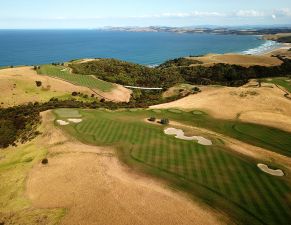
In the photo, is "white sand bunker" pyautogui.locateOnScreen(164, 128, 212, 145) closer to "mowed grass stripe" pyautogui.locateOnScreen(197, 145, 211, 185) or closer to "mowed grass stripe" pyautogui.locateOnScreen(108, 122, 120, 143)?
"mowed grass stripe" pyautogui.locateOnScreen(197, 145, 211, 185)

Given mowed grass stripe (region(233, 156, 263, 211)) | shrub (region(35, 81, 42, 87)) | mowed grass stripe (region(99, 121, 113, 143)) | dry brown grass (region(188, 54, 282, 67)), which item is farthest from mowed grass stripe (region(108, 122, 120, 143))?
dry brown grass (region(188, 54, 282, 67))

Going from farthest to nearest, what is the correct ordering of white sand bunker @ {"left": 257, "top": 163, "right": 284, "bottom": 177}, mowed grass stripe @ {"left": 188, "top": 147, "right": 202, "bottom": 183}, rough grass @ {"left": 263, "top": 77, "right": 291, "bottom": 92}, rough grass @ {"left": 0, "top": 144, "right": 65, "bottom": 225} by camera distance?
rough grass @ {"left": 263, "top": 77, "right": 291, "bottom": 92} < white sand bunker @ {"left": 257, "top": 163, "right": 284, "bottom": 177} < mowed grass stripe @ {"left": 188, "top": 147, "right": 202, "bottom": 183} < rough grass @ {"left": 0, "top": 144, "right": 65, "bottom": 225}

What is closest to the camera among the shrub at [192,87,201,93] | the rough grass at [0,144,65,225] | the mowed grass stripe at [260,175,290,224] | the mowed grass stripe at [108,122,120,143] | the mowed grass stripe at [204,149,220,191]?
the mowed grass stripe at [260,175,290,224]

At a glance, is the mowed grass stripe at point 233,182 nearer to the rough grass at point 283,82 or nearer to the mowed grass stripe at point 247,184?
the mowed grass stripe at point 247,184

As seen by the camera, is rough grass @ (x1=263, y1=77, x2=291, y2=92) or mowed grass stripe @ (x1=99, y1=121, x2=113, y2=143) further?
rough grass @ (x1=263, y1=77, x2=291, y2=92)

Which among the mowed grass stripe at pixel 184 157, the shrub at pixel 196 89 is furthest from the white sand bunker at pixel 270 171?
the shrub at pixel 196 89

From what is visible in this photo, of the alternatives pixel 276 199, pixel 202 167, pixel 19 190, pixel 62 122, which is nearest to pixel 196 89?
pixel 62 122
